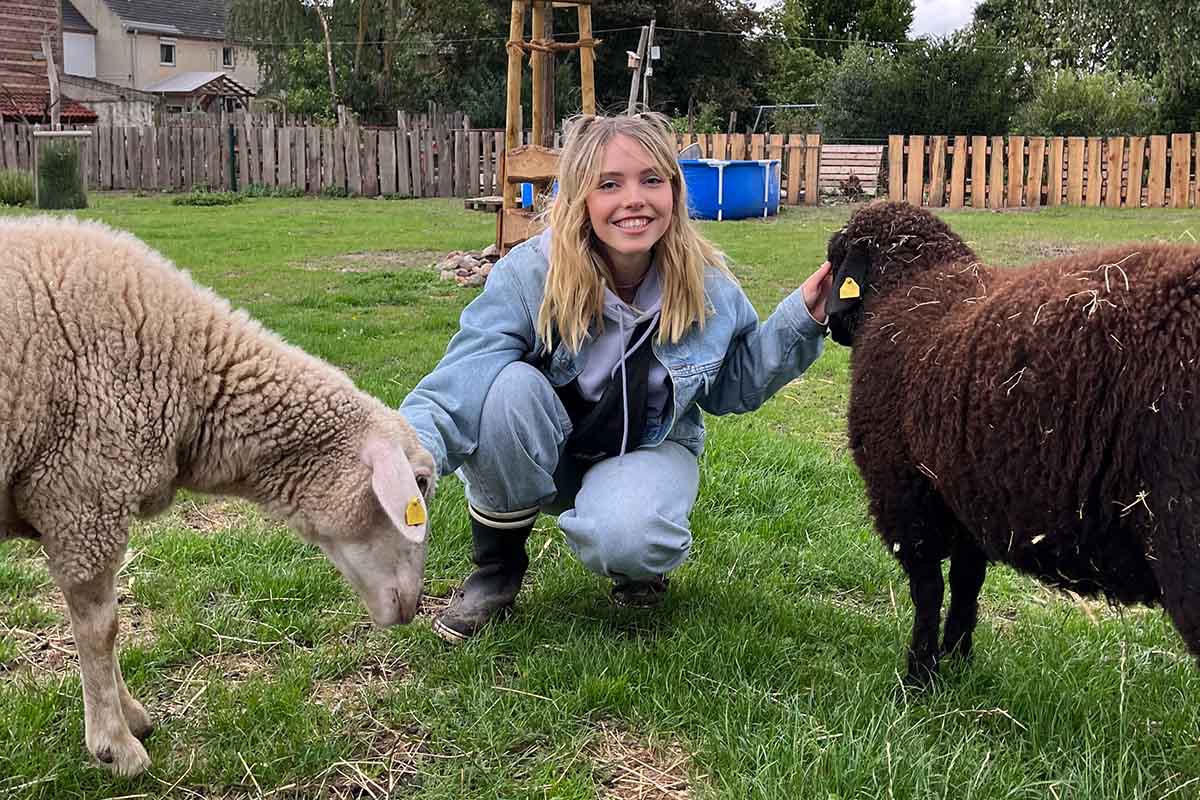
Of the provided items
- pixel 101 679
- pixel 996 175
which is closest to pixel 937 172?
pixel 996 175

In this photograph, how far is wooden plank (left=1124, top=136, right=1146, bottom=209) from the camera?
669 inches

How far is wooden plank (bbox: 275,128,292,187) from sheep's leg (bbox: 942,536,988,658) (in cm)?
2013

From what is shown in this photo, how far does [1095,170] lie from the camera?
17422mm

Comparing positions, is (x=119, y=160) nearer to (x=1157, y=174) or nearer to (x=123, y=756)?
(x=1157, y=174)

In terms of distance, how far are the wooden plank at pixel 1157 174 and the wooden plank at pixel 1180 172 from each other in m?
0.15

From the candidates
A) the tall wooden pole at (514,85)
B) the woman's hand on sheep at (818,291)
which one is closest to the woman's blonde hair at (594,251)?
the woman's hand on sheep at (818,291)

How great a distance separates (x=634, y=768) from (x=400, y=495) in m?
0.88

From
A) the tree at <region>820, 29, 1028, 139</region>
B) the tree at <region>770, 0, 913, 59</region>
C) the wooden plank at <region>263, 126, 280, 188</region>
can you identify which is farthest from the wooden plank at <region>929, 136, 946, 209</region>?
the tree at <region>770, 0, 913, 59</region>

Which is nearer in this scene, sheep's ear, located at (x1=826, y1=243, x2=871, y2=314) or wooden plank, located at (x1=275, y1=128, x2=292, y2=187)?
sheep's ear, located at (x1=826, y1=243, x2=871, y2=314)

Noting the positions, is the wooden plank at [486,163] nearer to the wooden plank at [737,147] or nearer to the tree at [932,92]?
the wooden plank at [737,147]

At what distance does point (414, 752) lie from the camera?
2.58 m

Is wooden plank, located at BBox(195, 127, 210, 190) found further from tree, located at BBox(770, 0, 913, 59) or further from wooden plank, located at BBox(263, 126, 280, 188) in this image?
tree, located at BBox(770, 0, 913, 59)

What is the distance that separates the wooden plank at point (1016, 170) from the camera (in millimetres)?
17531

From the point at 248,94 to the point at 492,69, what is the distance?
17077mm
